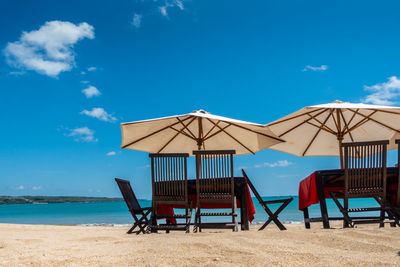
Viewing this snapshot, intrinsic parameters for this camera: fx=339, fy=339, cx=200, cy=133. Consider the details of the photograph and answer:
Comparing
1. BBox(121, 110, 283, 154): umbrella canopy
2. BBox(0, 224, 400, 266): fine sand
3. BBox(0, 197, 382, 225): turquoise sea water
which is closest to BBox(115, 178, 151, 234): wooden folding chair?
BBox(121, 110, 283, 154): umbrella canopy

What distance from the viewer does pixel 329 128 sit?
6969mm

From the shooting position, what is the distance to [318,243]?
9.77 ft

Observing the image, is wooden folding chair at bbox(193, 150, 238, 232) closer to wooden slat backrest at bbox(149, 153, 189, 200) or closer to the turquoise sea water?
wooden slat backrest at bbox(149, 153, 189, 200)

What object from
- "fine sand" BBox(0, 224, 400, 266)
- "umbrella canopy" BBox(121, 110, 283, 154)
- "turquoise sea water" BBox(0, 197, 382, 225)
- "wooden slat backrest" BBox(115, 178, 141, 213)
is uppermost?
"umbrella canopy" BBox(121, 110, 283, 154)

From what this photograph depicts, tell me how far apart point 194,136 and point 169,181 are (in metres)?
2.32

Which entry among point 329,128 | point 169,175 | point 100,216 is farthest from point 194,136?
point 100,216

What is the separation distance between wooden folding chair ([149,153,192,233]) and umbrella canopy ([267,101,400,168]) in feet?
9.61

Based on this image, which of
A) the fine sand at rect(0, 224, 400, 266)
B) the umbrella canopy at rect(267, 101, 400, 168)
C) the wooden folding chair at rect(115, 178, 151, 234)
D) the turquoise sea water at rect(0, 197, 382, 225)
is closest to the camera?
the fine sand at rect(0, 224, 400, 266)

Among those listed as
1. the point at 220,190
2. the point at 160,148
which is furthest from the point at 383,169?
the point at 160,148

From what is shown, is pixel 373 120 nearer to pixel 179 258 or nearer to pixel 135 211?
pixel 135 211

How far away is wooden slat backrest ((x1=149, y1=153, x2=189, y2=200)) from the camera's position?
460 centimetres

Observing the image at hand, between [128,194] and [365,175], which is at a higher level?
[365,175]

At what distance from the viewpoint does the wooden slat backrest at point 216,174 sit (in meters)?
4.60

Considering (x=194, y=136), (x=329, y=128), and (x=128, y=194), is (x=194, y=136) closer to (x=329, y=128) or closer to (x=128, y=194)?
(x=128, y=194)
